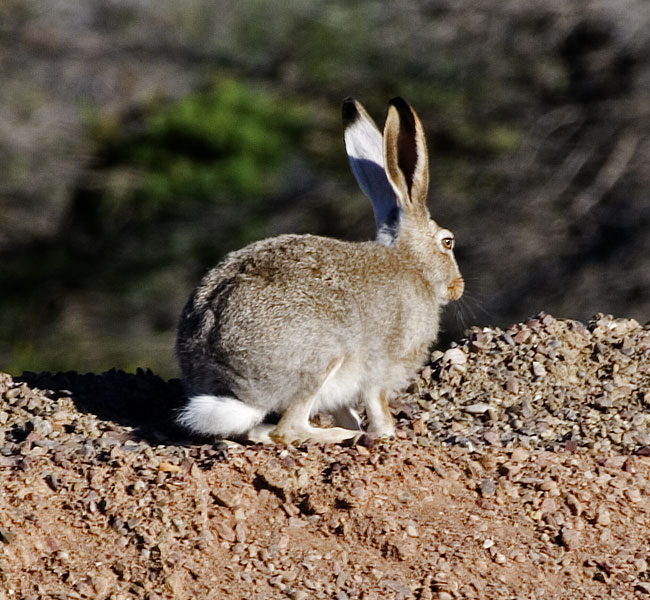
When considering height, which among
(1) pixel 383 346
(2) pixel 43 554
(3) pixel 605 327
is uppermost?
(3) pixel 605 327

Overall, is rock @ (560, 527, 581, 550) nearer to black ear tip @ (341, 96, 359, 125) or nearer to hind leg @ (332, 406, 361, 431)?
hind leg @ (332, 406, 361, 431)

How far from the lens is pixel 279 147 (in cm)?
1452

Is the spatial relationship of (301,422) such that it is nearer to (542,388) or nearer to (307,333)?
(307,333)

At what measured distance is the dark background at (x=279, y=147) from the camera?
40.3 ft

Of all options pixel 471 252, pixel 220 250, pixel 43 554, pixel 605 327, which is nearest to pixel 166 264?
pixel 220 250

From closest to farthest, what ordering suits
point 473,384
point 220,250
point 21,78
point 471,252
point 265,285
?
point 265,285, point 473,384, point 471,252, point 220,250, point 21,78

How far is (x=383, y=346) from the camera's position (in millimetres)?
5121

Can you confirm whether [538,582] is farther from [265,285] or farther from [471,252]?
[471,252]

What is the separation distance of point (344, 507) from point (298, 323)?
2.66 ft

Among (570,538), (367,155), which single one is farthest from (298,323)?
(367,155)

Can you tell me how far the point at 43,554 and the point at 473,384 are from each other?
6.72 feet

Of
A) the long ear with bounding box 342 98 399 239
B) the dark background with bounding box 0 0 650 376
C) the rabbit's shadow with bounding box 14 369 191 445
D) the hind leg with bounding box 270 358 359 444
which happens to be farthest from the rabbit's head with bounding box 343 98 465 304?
the dark background with bounding box 0 0 650 376

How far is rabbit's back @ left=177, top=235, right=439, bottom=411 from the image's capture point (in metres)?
4.88

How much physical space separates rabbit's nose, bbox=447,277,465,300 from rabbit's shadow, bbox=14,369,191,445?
1.25 m
